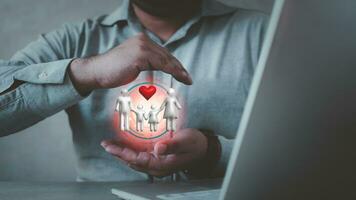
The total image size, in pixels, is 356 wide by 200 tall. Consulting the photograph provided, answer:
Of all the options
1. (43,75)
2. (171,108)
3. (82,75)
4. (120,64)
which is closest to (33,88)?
(43,75)

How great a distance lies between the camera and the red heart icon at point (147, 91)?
1.29 meters

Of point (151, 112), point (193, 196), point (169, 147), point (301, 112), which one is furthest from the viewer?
point (151, 112)

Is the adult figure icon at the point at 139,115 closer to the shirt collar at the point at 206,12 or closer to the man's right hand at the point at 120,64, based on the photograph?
the man's right hand at the point at 120,64

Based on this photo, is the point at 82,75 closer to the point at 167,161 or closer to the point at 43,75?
the point at 43,75

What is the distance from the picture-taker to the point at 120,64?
3.45ft

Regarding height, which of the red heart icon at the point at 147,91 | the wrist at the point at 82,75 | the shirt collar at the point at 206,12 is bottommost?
the red heart icon at the point at 147,91

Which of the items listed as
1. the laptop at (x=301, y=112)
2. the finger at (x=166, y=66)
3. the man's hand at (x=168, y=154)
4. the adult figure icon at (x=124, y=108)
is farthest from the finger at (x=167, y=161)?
the laptop at (x=301, y=112)

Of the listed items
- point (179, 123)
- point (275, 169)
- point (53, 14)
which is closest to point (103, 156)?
point (179, 123)

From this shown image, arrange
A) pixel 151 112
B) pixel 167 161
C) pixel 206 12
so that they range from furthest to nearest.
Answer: pixel 206 12 → pixel 151 112 → pixel 167 161

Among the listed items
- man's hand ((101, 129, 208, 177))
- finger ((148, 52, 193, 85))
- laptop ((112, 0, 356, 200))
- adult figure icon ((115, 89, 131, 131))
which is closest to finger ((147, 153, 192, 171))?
man's hand ((101, 129, 208, 177))

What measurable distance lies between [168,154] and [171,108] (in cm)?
38

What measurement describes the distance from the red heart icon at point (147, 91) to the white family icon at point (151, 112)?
3 centimetres

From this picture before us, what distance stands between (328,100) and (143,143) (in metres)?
0.93

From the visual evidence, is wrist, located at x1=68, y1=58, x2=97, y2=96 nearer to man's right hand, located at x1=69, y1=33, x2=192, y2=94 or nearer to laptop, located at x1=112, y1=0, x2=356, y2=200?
man's right hand, located at x1=69, y1=33, x2=192, y2=94
